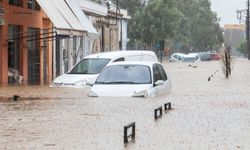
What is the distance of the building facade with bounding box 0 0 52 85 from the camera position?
105 feet

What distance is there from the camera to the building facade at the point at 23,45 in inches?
1264

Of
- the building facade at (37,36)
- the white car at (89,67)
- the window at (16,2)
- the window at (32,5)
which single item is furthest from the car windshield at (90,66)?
the window at (32,5)

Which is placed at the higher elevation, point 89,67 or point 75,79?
point 89,67

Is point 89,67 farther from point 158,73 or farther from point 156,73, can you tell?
point 156,73

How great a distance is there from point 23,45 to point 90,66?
7.86 m

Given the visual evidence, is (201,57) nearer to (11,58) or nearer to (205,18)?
(205,18)

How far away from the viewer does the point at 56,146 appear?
10.9 m

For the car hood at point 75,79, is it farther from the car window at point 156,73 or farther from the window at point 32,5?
the window at point 32,5

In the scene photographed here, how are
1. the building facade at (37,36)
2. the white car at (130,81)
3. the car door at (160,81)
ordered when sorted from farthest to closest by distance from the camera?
the building facade at (37,36), the car door at (160,81), the white car at (130,81)

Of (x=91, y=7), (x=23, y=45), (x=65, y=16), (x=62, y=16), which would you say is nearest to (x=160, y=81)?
(x=62, y=16)

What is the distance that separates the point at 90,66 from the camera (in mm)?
27750

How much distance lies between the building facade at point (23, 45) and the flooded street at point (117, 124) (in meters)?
11.2

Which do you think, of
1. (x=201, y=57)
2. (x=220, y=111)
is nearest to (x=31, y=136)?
(x=220, y=111)

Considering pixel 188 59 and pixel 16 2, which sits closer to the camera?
pixel 16 2
